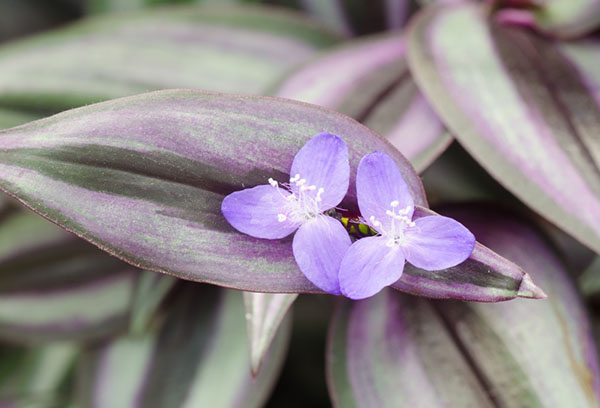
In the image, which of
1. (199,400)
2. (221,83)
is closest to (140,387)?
(199,400)

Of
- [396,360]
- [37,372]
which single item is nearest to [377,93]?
[396,360]

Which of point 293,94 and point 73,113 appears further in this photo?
point 293,94

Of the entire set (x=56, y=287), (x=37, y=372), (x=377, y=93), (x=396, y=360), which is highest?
(x=377, y=93)

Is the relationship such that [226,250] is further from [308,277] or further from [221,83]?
[221,83]

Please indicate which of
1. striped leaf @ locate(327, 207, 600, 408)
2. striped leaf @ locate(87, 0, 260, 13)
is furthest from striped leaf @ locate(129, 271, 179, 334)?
striped leaf @ locate(87, 0, 260, 13)

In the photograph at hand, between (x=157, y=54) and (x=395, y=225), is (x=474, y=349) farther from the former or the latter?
(x=157, y=54)

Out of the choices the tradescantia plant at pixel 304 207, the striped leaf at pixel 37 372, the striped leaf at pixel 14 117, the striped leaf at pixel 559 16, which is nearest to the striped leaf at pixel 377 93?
the tradescantia plant at pixel 304 207
